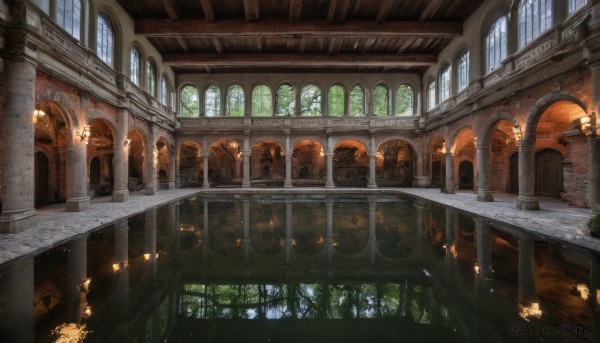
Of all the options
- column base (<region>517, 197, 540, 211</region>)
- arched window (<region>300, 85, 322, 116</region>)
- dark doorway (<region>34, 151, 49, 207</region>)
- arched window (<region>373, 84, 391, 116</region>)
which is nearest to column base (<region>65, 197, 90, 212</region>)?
dark doorway (<region>34, 151, 49, 207</region>)

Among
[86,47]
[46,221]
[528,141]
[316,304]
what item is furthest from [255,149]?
[316,304]

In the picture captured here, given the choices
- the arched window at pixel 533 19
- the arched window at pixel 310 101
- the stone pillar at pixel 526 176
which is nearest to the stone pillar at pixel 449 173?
the stone pillar at pixel 526 176

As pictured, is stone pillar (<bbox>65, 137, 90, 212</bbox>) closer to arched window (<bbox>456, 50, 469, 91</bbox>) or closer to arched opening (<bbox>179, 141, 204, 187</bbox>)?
arched opening (<bbox>179, 141, 204, 187</bbox>)

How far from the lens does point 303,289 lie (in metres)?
3.62

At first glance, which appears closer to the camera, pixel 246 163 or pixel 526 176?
pixel 526 176

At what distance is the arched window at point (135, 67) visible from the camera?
49.8ft

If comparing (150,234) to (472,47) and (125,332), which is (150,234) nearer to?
(125,332)

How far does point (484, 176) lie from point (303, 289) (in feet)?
43.8

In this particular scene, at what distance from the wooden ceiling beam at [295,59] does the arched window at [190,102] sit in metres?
3.67

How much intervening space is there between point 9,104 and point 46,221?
3.51 meters

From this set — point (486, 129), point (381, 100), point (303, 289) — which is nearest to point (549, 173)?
point (486, 129)

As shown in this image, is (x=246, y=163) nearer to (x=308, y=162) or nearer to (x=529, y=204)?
(x=308, y=162)

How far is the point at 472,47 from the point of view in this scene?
14.7 metres

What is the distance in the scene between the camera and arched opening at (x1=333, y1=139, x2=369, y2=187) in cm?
2609
